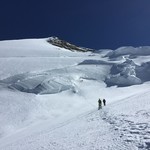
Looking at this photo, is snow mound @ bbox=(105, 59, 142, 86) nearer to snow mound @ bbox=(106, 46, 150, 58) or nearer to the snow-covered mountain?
the snow-covered mountain

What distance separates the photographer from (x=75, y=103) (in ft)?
117

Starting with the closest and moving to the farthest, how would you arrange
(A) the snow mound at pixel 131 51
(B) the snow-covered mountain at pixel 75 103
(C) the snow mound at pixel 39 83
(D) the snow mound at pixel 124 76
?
(B) the snow-covered mountain at pixel 75 103
(C) the snow mound at pixel 39 83
(D) the snow mound at pixel 124 76
(A) the snow mound at pixel 131 51

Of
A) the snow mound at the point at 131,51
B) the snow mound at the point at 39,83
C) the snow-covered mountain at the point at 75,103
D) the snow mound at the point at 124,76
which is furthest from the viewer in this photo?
the snow mound at the point at 131,51

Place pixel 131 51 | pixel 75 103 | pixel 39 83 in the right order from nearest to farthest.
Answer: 1. pixel 75 103
2. pixel 39 83
3. pixel 131 51

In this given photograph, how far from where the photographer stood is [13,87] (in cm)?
3925

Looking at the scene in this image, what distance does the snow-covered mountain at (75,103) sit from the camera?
65.1ft

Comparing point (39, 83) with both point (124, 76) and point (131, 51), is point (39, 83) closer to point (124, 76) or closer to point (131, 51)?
point (124, 76)

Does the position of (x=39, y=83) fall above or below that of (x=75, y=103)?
above

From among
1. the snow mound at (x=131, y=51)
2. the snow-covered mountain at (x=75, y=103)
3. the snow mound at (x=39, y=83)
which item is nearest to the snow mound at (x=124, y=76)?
the snow-covered mountain at (x=75, y=103)

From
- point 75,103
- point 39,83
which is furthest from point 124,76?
point 39,83

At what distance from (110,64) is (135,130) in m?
34.8

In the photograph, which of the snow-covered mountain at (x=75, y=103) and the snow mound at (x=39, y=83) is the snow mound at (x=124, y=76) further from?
the snow mound at (x=39, y=83)

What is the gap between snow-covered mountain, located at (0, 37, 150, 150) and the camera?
19.8 meters

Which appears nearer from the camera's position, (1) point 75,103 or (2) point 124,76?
(1) point 75,103
